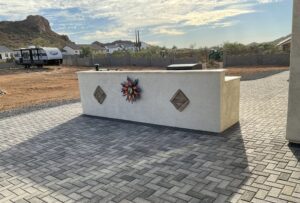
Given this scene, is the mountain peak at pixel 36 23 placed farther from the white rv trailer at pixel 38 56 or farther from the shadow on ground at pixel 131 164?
the shadow on ground at pixel 131 164

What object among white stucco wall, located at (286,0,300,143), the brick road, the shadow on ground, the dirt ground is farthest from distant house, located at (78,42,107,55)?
white stucco wall, located at (286,0,300,143)

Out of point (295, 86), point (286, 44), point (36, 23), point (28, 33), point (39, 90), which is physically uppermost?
point (36, 23)

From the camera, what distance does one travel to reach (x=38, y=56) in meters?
39.0

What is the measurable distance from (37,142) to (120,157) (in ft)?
7.79

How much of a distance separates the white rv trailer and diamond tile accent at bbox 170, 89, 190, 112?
36.7 m

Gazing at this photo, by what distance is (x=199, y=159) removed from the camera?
4.50 m

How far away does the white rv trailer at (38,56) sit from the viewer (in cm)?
3869

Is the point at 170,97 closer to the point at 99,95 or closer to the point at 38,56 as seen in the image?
the point at 99,95

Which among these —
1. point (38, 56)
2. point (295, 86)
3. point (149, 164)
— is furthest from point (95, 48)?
point (295, 86)

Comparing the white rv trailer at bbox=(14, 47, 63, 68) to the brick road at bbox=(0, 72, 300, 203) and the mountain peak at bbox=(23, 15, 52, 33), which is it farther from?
the mountain peak at bbox=(23, 15, 52, 33)

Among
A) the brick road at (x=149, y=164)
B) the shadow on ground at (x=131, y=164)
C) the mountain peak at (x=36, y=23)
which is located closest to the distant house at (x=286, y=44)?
the brick road at (x=149, y=164)

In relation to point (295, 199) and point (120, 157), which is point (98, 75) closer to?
point (120, 157)

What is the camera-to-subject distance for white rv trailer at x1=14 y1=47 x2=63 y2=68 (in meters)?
38.7

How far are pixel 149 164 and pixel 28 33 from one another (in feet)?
363
